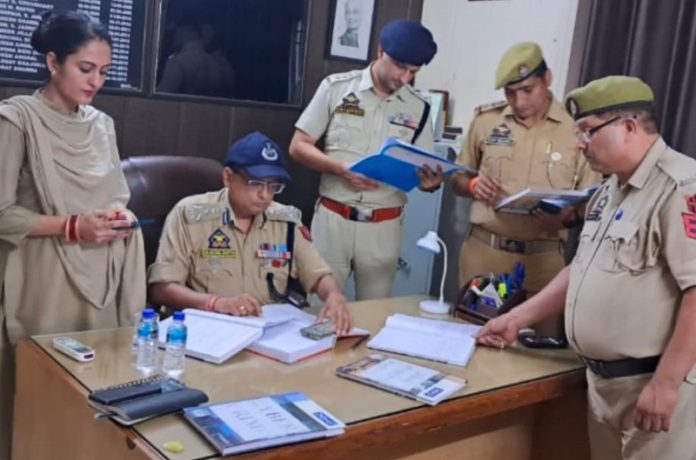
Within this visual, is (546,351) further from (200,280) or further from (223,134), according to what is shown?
(223,134)

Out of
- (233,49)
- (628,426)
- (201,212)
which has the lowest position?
(628,426)

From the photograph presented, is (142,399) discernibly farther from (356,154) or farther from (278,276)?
(356,154)

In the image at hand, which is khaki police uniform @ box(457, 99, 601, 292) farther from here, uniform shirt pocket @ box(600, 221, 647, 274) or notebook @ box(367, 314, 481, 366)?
uniform shirt pocket @ box(600, 221, 647, 274)

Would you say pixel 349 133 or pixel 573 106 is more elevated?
pixel 573 106

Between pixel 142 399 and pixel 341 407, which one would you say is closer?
pixel 142 399

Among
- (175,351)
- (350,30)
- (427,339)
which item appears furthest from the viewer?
(350,30)

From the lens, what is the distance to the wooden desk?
1435 millimetres

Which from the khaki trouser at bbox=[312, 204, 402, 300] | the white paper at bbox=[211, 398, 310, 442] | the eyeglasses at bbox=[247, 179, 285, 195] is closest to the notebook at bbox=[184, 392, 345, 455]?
the white paper at bbox=[211, 398, 310, 442]


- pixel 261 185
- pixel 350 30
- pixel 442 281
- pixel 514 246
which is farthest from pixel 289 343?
pixel 350 30

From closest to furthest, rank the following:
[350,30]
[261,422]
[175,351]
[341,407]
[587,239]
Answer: [261,422]
[341,407]
[175,351]
[587,239]
[350,30]

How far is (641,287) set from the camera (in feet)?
5.61

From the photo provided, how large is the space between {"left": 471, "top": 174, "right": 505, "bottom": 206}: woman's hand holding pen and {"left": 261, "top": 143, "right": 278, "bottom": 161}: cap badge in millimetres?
755

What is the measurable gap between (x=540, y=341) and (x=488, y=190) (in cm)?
62

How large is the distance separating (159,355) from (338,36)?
2.33 metres
